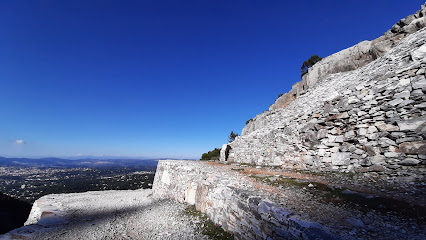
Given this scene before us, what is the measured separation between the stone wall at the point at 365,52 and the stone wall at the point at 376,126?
555 centimetres

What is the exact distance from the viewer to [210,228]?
8641 mm

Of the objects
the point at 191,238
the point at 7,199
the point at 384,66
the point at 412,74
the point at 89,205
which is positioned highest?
the point at 384,66

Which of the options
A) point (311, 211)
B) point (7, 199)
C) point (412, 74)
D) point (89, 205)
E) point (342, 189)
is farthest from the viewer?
point (7, 199)

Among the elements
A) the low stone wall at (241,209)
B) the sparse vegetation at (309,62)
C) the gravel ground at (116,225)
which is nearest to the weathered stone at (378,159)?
the low stone wall at (241,209)

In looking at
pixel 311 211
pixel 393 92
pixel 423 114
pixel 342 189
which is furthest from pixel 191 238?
pixel 393 92

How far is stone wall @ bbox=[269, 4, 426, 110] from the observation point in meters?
14.1

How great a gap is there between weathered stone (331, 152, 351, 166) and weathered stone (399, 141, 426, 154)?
2.23 meters

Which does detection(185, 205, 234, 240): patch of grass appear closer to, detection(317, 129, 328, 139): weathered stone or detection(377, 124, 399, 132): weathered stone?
detection(317, 129, 328, 139): weathered stone

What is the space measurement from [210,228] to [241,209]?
276 centimetres

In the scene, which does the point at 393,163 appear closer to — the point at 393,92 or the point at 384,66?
the point at 393,92

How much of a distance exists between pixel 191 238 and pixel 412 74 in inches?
509

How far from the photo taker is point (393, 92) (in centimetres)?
838

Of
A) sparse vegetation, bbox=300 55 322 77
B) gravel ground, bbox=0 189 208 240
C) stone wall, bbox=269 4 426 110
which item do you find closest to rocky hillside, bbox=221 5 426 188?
stone wall, bbox=269 4 426 110

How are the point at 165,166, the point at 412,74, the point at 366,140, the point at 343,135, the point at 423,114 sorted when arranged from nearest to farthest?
the point at 423,114 → the point at 412,74 → the point at 366,140 → the point at 343,135 → the point at 165,166
